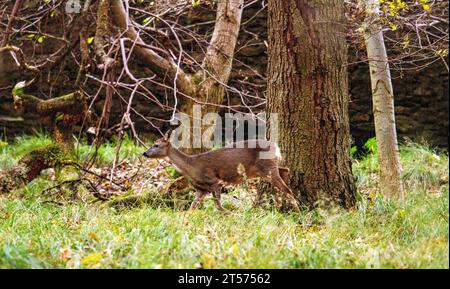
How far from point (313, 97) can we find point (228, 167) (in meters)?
1.34

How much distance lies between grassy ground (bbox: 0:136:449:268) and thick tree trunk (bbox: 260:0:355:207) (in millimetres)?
307

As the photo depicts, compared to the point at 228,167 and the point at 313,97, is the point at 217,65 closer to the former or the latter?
the point at 228,167

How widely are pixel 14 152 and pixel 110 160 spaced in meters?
1.64

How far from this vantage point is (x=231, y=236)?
487 cm

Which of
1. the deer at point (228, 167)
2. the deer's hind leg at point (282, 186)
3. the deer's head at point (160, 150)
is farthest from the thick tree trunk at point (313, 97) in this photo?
the deer's head at point (160, 150)

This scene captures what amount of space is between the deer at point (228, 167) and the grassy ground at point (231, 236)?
23cm

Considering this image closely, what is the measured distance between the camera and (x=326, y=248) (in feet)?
14.6

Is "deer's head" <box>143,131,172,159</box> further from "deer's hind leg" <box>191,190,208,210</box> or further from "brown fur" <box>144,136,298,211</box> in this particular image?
"deer's hind leg" <box>191,190,208,210</box>

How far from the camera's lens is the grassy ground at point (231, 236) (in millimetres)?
4074

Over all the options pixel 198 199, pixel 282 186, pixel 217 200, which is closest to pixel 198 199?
pixel 198 199
